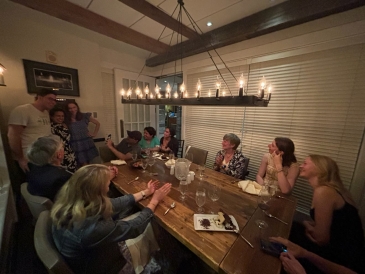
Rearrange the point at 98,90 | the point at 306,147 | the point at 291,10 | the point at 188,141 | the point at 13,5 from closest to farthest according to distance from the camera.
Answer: the point at 291,10 < the point at 13,5 < the point at 306,147 < the point at 98,90 < the point at 188,141

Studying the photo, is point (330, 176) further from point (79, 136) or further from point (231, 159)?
point (79, 136)

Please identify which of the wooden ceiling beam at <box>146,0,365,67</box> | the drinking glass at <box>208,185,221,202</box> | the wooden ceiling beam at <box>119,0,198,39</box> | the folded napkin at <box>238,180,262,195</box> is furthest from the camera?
the wooden ceiling beam at <box>119,0,198,39</box>

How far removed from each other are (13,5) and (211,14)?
8.61ft

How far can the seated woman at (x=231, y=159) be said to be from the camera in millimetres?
1938

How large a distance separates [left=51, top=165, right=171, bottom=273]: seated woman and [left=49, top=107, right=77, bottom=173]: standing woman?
5.73ft

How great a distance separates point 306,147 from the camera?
6.93 feet

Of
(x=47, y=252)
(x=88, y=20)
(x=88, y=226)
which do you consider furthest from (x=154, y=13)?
(x=47, y=252)

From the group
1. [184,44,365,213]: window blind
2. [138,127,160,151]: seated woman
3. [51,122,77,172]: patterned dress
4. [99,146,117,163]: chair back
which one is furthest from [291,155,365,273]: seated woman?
[51,122,77,172]: patterned dress

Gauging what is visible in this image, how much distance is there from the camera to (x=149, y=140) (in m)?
2.84

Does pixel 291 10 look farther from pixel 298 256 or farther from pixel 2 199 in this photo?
pixel 2 199

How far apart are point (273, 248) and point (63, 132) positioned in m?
2.88

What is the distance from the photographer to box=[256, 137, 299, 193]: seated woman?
146 cm

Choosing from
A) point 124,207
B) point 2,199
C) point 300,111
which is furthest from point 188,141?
point 2,199

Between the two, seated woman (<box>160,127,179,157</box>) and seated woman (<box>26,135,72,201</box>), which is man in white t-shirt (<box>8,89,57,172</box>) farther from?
seated woman (<box>160,127,179,157</box>)
